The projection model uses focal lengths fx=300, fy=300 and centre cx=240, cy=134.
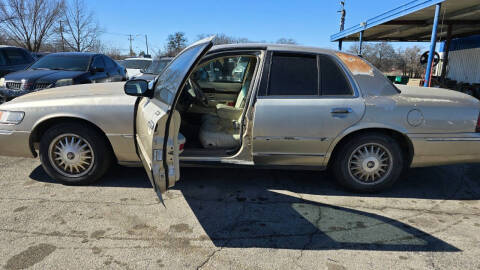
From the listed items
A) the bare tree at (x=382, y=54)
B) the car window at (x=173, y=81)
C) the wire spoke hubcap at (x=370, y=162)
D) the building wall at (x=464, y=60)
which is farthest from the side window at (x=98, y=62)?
the bare tree at (x=382, y=54)

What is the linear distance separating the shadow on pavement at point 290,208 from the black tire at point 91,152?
22 cm

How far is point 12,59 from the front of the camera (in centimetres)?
915

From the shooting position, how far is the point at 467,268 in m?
2.22

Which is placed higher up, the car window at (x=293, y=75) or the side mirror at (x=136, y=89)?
the car window at (x=293, y=75)

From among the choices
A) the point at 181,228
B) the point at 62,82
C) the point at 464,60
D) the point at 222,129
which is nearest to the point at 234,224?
the point at 181,228

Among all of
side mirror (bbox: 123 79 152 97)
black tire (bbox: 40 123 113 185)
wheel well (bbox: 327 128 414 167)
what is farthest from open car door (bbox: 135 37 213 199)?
wheel well (bbox: 327 128 414 167)

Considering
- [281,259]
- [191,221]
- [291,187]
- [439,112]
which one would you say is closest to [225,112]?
[291,187]

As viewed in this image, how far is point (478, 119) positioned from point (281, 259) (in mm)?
2684

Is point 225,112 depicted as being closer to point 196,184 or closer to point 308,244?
point 196,184

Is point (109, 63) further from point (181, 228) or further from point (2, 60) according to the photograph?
point (181, 228)

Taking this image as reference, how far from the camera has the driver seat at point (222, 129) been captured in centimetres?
356

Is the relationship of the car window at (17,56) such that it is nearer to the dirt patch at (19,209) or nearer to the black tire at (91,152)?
the black tire at (91,152)

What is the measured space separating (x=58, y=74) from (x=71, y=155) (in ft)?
→ 13.9

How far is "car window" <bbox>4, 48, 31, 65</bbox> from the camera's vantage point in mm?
9070
